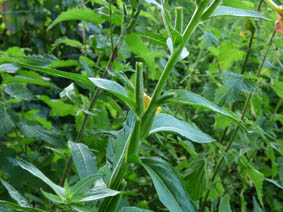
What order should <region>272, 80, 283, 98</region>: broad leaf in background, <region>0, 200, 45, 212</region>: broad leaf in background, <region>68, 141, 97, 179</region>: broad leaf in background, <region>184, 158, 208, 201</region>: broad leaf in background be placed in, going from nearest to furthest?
1. <region>0, 200, 45, 212</region>: broad leaf in background
2. <region>68, 141, 97, 179</region>: broad leaf in background
3. <region>184, 158, 208, 201</region>: broad leaf in background
4. <region>272, 80, 283, 98</region>: broad leaf in background

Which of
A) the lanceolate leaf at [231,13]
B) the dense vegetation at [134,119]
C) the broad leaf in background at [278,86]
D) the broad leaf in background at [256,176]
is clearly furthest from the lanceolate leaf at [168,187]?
the broad leaf in background at [278,86]

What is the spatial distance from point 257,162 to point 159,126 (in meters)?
1.14

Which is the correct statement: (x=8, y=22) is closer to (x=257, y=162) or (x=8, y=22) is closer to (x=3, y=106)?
(x=3, y=106)

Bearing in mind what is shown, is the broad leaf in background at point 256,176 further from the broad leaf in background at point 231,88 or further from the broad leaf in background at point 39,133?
the broad leaf in background at point 39,133

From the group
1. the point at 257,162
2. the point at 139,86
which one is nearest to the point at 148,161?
the point at 139,86

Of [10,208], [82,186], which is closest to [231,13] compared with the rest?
[82,186]

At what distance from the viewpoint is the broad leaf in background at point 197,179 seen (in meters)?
1.04

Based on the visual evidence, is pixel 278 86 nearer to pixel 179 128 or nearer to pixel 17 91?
pixel 179 128

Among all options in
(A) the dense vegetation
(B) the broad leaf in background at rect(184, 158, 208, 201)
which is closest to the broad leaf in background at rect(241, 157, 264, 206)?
(A) the dense vegetation

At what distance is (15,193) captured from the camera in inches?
28.8

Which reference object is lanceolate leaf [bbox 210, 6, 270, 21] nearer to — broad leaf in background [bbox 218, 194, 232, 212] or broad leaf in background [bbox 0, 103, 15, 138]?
broad leaf in background [bbox 218, 194, 232, 212]

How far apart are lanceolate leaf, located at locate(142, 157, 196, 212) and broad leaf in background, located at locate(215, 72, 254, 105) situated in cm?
51

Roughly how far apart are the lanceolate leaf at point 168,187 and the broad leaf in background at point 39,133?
510 mm

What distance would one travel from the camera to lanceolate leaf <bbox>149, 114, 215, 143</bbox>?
0.64 metres
